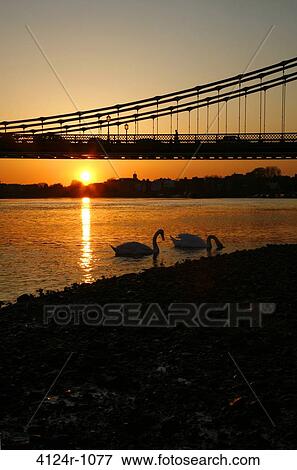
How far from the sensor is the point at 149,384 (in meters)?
6.39

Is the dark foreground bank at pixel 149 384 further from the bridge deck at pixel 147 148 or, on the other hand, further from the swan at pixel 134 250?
the bridge deck at pixel 147 148

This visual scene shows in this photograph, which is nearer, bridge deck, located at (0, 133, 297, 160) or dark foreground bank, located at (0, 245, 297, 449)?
dark foreground bank, located at (0, 245, 297, 449)

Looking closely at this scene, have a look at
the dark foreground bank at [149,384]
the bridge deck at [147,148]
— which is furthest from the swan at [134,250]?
the bridge deck at [147,148]

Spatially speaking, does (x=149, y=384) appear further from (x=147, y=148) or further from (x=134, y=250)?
(x=147, y=148)

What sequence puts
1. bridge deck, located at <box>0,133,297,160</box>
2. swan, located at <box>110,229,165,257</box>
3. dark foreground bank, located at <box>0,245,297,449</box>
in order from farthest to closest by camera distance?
bridge deck, located at <box>0,133,297,160</box> < swan, located at <box>110,229,165,257</box> < dark foreground bank, located at <box>0,245,297,449</box>

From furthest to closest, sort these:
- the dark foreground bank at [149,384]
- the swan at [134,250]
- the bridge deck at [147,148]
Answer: the bridge deck at [147,148]
the swan at [134,250]
the dark foreground bank at [149,384]

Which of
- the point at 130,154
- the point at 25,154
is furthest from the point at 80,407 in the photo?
the point at 25,154

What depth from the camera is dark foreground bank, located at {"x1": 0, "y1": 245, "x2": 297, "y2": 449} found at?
5.07m

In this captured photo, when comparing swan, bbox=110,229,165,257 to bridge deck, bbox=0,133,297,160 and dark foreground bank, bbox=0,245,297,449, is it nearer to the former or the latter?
dark foreground bank, bbox=0,245,297,449

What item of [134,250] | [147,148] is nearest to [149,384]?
[134,250]

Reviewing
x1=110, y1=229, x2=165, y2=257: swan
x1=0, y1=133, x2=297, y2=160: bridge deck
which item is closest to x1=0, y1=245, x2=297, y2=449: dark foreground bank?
x1=110, y1=229, x2=165, y2=257: swan

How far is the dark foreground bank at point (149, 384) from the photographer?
5070 mm

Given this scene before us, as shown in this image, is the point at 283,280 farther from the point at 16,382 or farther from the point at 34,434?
the point at 34,434
